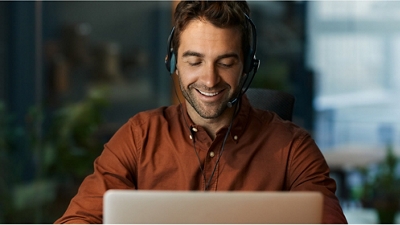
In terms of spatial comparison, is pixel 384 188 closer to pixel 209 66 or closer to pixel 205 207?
pixel 209 66

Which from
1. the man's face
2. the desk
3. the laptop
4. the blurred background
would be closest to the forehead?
the man's face

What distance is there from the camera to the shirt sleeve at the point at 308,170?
1796 millimetres

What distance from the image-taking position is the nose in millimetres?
1846

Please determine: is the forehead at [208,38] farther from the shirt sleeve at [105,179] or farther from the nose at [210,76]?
the shirt sleeve at [105,179]

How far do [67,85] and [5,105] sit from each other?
1.35 ft

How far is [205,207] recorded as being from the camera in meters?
1.16

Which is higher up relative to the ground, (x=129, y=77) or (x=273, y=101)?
(x=273, y=101)

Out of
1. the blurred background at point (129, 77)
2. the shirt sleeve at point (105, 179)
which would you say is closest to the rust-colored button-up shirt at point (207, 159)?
the shirt sleeve at point (105, 179)

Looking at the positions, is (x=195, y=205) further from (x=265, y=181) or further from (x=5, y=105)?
(x=5, y=105)

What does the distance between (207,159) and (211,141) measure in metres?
0.06

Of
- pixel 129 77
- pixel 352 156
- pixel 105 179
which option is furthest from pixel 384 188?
pixel 105 179

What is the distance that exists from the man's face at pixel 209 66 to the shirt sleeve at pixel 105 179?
0.77 feet

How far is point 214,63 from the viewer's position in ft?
6.13

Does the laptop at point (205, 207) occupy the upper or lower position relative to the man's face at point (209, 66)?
lower
